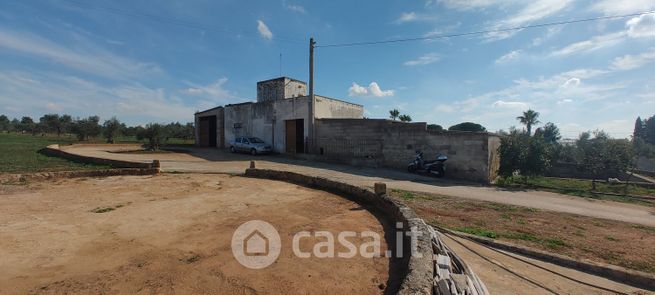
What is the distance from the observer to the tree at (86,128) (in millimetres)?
35281

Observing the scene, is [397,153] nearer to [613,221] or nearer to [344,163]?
[344,163]

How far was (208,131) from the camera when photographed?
28.9m

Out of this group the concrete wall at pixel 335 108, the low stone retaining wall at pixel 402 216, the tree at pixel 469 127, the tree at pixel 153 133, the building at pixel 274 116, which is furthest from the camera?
the tree at pixel 469 127

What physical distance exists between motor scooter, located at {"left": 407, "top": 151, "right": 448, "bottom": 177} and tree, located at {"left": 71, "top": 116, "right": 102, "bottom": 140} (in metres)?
40.0

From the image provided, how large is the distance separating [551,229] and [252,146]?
18.7 meters

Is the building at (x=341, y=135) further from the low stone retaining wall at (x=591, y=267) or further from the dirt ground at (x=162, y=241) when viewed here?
the low stone retaining wall at (x=591, y=267)

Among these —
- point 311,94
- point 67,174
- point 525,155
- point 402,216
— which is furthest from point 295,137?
point 402,216

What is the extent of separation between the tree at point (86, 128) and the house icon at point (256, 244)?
42.0 meters

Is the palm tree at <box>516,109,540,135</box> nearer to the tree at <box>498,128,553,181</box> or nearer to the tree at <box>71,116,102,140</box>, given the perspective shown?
the tree at <box>498,128,553,181</box>

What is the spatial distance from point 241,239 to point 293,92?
73.7ft

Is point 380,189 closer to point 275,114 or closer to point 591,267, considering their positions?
point 591,267

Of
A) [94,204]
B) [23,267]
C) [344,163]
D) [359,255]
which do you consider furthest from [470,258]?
[344,163]

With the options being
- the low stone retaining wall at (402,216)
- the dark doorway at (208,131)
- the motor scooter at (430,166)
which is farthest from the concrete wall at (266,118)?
the low stone retaining wall at (402,216)

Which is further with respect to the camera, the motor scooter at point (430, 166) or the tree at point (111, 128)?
the tree at point (111, 128)
